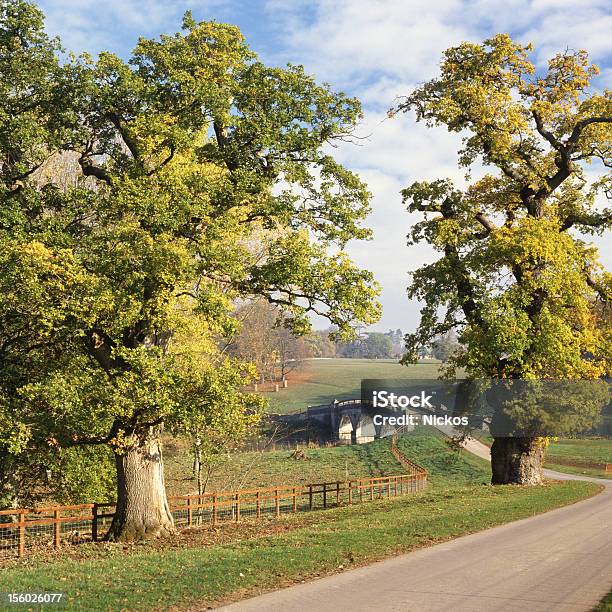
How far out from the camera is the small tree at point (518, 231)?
90.9 ft

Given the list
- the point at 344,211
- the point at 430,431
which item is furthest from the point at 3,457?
the point at 430,431

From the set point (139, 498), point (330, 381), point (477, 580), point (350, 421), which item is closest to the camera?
point (477, 580)

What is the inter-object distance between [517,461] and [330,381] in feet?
336

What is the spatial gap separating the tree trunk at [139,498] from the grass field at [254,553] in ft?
2.88

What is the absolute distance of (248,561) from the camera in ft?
46.9

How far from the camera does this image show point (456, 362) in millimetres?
29953

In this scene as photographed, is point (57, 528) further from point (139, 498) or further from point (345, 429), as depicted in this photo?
point (345, 429)

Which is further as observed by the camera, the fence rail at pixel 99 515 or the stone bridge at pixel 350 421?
the stone bridge at pixel 350 421

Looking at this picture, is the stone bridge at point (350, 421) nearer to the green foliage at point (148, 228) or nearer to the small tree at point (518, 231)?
the small tree at point (518, 231)

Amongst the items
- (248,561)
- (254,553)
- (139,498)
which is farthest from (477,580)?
(139,498)

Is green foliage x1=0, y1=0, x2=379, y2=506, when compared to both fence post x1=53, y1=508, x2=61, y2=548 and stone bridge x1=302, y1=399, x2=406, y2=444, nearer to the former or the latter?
fence post x1=53, y1=508, x2=61, y2=548

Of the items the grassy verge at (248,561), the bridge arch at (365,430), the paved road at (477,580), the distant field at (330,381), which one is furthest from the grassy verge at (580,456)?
the paved road at (477,580)

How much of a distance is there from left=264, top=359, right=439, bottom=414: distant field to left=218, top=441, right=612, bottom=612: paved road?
78.9 m

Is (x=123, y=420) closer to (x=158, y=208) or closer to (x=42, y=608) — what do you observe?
(x=158, y=208)
